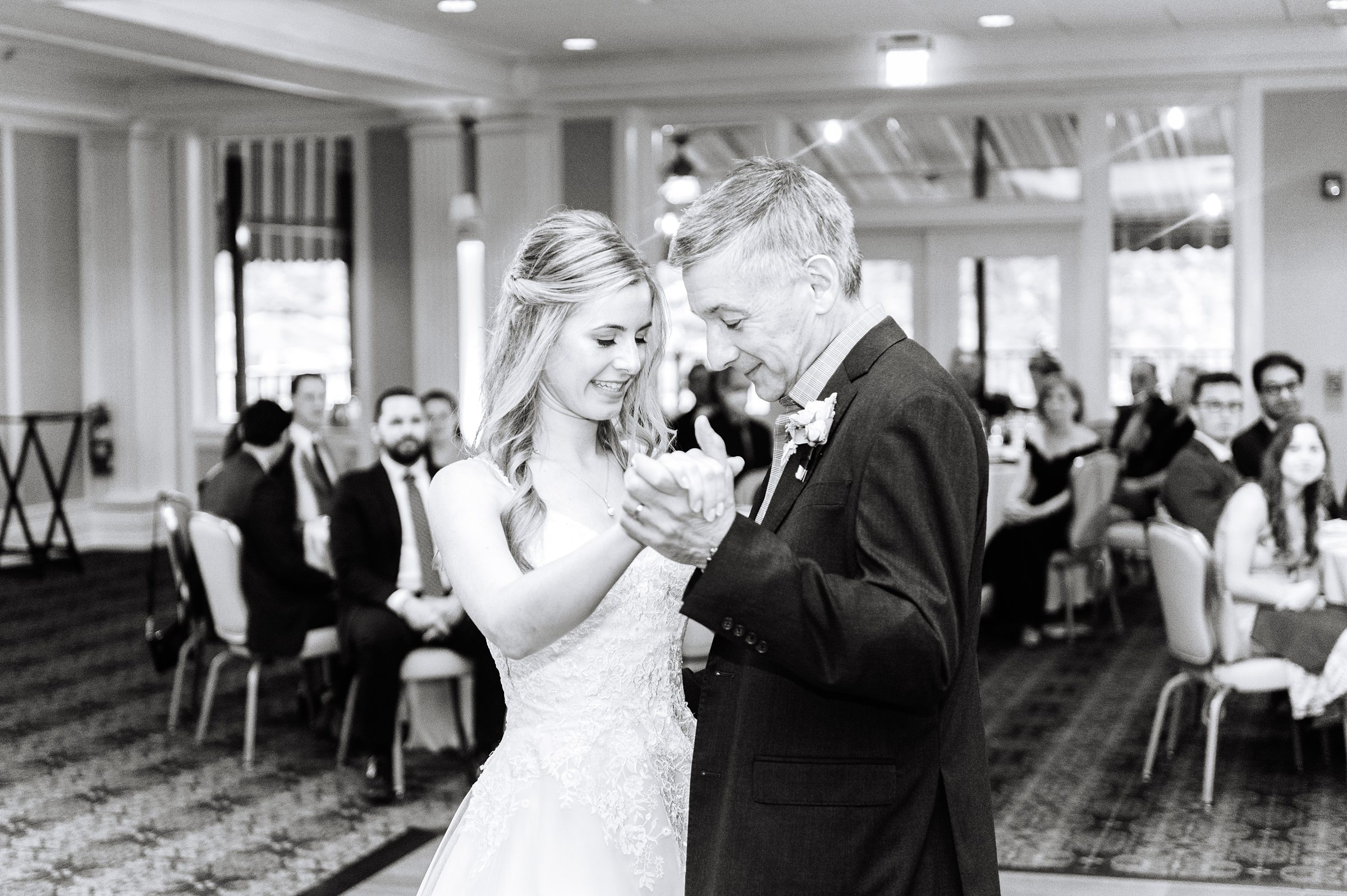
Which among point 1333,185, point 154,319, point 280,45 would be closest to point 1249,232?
point 1333,185

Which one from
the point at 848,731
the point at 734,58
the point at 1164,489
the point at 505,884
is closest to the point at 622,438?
the point at 505,884

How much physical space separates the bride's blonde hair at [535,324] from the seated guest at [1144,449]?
286 inches

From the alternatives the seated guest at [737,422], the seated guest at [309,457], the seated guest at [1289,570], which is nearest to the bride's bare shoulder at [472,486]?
the seated guest at [1289,570]

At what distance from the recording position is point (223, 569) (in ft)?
19.0

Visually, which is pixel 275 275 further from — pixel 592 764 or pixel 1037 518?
pixel 592 764

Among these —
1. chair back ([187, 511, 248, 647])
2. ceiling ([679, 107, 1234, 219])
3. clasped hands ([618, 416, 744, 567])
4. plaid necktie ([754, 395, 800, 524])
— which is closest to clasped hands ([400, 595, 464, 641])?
chair back ([187, 511, 248, 647])

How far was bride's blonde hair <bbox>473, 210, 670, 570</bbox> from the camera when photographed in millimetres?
2176

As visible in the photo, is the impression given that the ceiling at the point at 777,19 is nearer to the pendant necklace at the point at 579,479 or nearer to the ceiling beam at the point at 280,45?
the ceiling beam at the point at 280,45

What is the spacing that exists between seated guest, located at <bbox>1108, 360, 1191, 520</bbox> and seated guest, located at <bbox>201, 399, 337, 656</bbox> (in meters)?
5.10

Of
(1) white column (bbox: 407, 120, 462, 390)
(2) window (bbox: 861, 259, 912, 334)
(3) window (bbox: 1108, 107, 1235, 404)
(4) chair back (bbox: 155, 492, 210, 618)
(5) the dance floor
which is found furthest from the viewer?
(2) window (bbox: 861, 259, 912, 334)

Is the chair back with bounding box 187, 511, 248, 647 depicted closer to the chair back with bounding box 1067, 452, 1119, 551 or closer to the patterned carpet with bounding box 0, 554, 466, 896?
the patterned carpet with bounding box 0, 554, 466, 896

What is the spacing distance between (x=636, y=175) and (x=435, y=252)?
1495mm

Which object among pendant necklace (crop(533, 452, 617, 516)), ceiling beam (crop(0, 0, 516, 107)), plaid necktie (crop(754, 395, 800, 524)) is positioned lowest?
pendant necklace (crop(533, 452, 617, 516))

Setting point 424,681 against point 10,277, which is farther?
point 10,277
